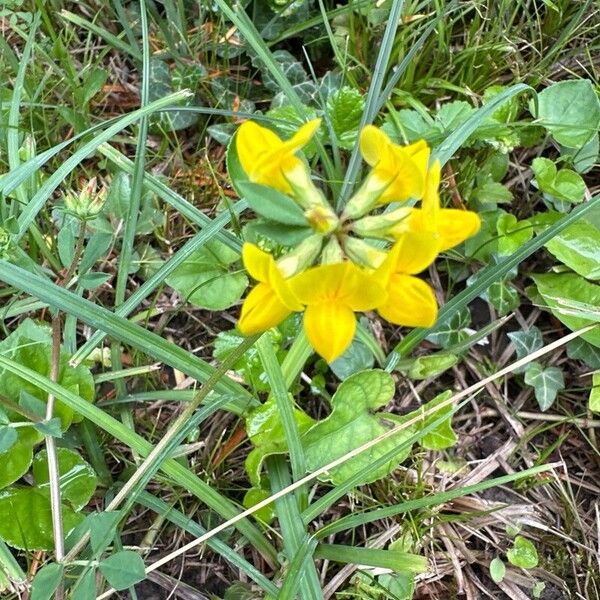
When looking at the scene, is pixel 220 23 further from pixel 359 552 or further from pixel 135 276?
pixel 359 552

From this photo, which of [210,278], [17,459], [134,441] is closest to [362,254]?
[134,441]

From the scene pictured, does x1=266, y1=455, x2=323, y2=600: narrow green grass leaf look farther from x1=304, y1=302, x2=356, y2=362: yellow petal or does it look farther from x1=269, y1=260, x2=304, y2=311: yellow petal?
x1=269, y1=260, x2=304, y2=311: yellow petal

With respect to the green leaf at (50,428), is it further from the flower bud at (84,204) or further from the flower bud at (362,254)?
the flower bud at (362,254)

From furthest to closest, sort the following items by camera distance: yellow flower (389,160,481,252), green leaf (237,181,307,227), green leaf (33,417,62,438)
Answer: green leaf (33,417,62,438), yellow flower (389,160,481,252), green leaf (237,181,307,227)

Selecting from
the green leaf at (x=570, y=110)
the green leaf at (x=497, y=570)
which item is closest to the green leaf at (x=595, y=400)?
the green leaf at (x=497, y=570)

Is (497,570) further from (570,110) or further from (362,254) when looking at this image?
(570,110)

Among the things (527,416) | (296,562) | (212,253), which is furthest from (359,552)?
(212,253)

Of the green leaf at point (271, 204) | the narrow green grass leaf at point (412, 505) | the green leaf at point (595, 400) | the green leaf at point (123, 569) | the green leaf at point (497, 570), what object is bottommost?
the green leaf at point (497, 570)

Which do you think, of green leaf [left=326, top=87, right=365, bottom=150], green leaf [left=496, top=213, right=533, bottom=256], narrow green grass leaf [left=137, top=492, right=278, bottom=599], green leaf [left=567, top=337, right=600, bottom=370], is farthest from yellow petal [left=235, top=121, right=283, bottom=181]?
green leaf [left=567, top=337, right=600, bottom=370]
